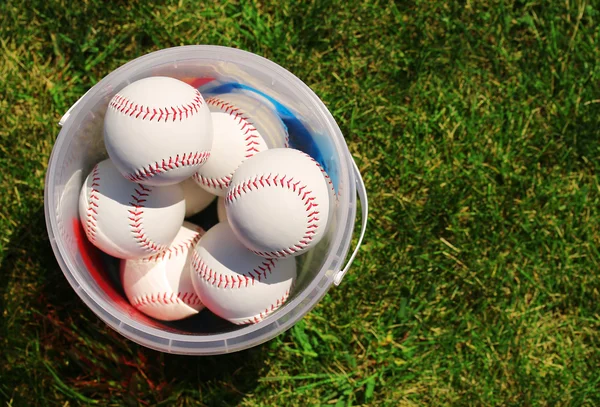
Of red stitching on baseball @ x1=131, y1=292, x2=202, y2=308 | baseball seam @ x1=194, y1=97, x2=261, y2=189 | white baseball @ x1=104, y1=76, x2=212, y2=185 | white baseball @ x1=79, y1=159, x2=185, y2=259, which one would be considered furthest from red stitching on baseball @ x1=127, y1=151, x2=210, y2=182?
red stitching on baseball @ x1=131, y1=292, x2=202, y2=308

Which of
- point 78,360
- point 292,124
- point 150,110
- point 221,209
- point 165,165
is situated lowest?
point 78,360

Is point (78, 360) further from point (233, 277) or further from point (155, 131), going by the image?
point (155, 131)

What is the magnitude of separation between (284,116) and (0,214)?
1239 millimetres

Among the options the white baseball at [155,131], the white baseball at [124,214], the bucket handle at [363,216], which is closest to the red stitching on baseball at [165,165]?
the white baseball at [155,131]

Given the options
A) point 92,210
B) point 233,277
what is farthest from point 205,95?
point 233,277

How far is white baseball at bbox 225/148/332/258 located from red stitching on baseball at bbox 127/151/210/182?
0.50 feet

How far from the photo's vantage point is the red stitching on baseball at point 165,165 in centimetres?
187

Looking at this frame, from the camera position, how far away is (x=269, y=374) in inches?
96.6

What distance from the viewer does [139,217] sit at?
199 cm

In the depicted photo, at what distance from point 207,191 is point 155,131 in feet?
1.52

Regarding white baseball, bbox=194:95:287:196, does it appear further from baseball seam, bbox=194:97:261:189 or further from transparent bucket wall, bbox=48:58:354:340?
transparent bucket wall, bbox=48:58:354:340

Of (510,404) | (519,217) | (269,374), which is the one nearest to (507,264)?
(519,217)

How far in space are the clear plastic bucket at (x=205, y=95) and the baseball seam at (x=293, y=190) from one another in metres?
0.10

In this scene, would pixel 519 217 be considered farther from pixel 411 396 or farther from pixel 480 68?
pixel 411 396
